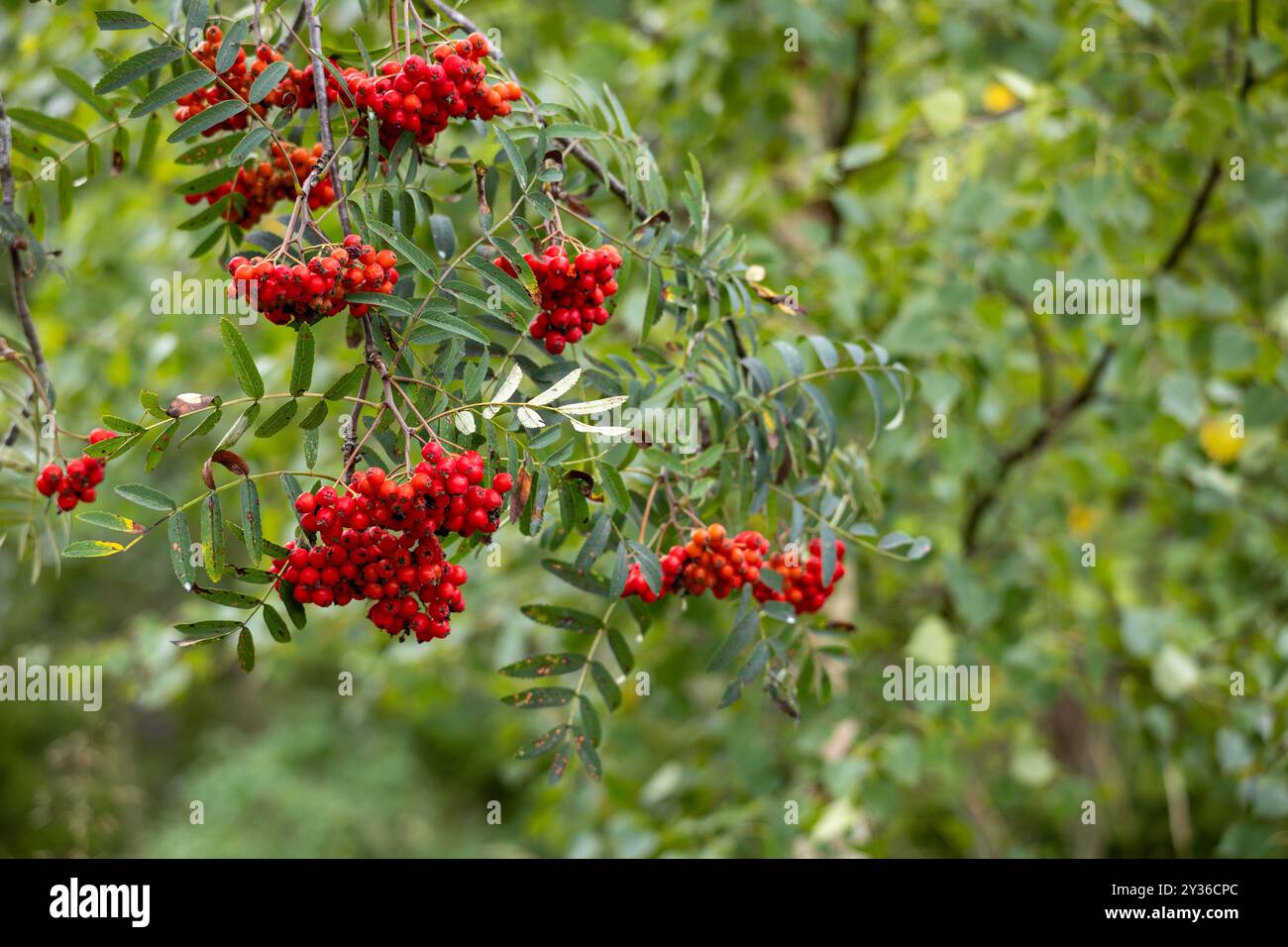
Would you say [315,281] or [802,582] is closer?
[315,281]

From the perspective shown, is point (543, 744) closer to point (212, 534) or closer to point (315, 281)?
point (212, 534)

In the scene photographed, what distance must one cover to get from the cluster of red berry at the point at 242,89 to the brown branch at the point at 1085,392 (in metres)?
2.11

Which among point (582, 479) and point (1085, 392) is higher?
point (1085, 392)

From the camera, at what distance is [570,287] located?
3.95 ft

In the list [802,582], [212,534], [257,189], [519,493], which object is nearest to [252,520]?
[212,534]

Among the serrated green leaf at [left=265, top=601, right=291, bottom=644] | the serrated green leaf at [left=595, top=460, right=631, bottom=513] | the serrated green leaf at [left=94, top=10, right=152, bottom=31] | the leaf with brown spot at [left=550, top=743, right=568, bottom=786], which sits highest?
the serrated green leaf at [left=94, top=10, right=152, bottom=31]

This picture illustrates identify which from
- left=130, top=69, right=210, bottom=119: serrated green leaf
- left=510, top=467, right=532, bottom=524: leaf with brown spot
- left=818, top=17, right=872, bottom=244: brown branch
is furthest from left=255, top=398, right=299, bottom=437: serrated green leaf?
left=818, top=17, right=872, bottom=244: brown branch

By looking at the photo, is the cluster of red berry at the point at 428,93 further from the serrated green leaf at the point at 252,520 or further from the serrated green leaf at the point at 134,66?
the serrated green leaf at the point at 252,520

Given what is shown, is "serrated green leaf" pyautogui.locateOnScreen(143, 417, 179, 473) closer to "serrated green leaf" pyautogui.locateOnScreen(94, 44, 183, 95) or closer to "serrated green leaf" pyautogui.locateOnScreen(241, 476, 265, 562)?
"serrated green leaf" pyautogui.locateOnScreen(241, 476, 265, 562)

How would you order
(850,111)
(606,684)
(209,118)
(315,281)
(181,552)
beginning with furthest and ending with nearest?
(850,111) < (606,684) < (209,118) < (181,552) < (315,281)

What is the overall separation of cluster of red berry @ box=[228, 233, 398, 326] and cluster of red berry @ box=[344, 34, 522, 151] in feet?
0.47

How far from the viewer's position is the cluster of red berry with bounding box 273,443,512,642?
3.33 ft

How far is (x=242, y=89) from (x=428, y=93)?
327mm

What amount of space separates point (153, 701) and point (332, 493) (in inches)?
105
